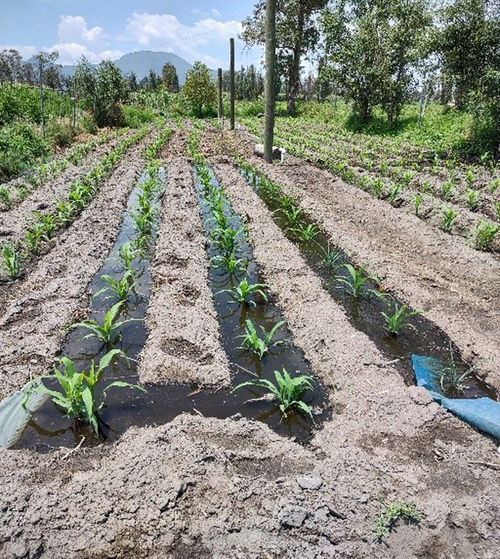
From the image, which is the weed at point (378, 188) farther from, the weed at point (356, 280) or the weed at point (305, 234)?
the weed at point (356, 280)

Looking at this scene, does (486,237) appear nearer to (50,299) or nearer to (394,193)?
(394,193)

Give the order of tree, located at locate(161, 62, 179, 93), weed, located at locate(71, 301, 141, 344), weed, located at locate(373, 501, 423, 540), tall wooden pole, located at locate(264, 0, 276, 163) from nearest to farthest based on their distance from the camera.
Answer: weed, located at locate(373, 501, 423, 540) < weed, located at locate(71, 301, 141, 344) < tall wooden pole, located at locate(264, 0, 276, 163) < tree, located at locate(161, 62, 179, 93)

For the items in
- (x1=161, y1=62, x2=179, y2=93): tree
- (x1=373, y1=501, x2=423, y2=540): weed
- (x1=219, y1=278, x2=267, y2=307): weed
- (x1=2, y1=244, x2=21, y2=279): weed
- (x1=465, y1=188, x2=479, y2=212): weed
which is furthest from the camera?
(x1=161, y1=62, x2=179, y2=93): tree

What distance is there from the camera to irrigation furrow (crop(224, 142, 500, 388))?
15.5ft

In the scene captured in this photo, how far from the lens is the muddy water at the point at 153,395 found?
11.4ft

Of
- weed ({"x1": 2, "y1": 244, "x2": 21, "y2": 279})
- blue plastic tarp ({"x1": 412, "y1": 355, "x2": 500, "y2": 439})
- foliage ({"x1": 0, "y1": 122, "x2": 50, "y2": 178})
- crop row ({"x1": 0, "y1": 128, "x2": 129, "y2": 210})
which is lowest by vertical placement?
blue plastic tarp ({"x1": 412, "y1": 355, "x2": 500, "y2": 439})

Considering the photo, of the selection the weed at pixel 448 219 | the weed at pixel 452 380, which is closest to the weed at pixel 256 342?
the weed at pixel 452 380

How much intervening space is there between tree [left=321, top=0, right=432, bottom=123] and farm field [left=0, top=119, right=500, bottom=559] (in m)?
14.8

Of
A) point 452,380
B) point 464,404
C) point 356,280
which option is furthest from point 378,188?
point 464,404

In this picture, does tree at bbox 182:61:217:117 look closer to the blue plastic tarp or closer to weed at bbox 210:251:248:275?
weed at bbox 210:251:248:275

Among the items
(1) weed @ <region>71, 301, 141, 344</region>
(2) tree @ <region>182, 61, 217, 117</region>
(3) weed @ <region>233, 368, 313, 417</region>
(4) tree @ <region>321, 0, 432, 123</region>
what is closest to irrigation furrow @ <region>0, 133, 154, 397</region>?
(1) weed @ <region>71, 301, 141, 344</region>

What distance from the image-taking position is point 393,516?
2547mm

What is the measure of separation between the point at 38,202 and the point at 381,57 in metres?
19.1

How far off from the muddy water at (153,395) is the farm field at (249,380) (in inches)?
0.7
